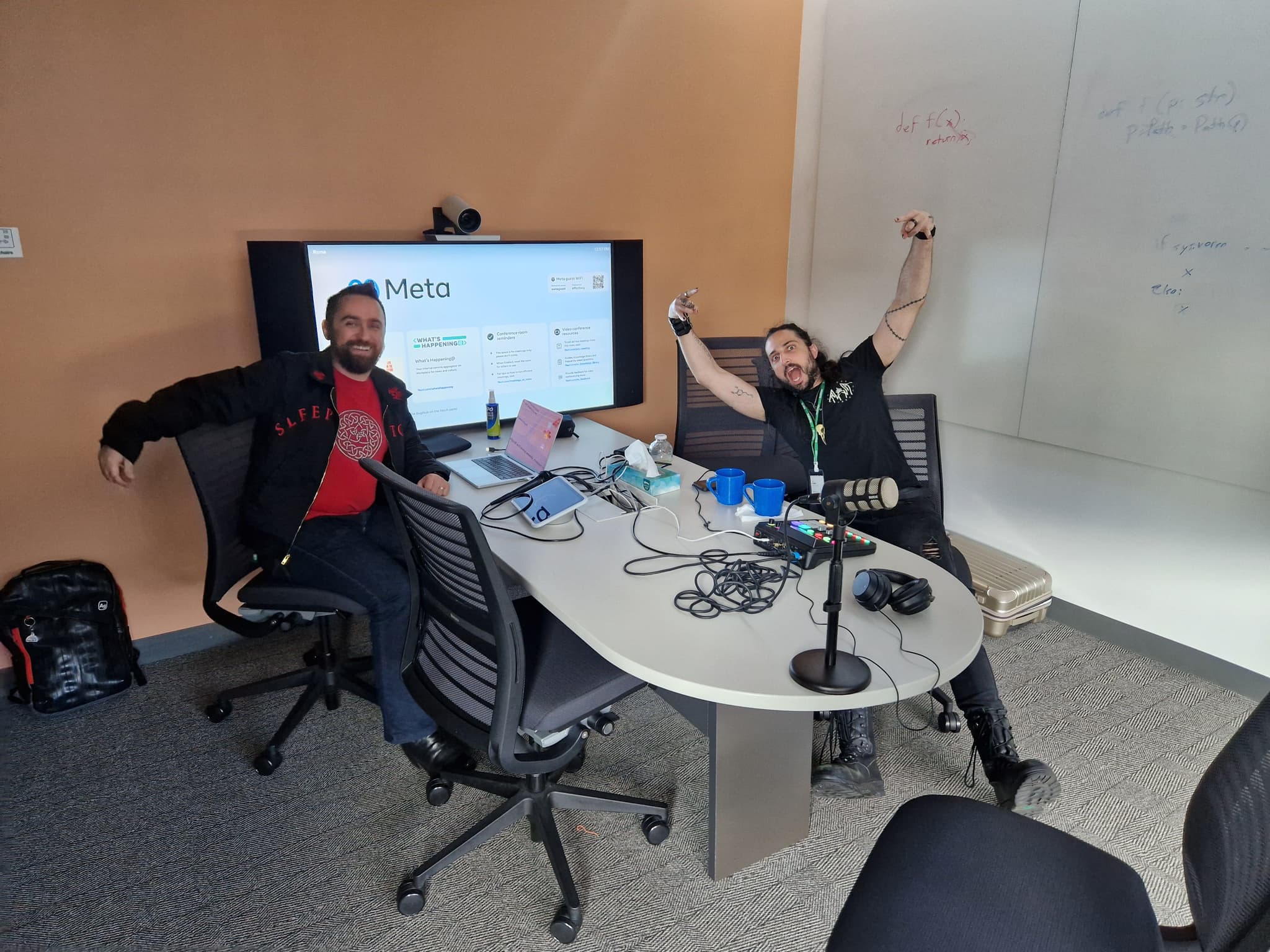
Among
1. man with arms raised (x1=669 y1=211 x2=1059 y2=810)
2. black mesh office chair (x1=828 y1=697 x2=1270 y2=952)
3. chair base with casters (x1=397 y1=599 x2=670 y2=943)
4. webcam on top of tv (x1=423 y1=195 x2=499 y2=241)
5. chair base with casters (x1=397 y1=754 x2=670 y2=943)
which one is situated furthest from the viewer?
webcam on top of tv (x1=423 y1=195 x2=499 y2=241)

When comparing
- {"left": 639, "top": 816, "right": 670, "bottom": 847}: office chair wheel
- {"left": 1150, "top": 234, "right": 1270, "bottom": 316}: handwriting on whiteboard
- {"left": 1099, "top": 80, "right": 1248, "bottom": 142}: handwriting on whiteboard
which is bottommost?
{"left": 639, "top": 816, "right": 670, "bottom": 847}: office chair wheel

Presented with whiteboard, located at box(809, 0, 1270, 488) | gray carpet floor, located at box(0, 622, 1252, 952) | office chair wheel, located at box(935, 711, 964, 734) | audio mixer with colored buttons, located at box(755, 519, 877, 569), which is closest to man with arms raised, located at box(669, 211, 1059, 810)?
office chair wheel, located at box(935, 711, 964, 734)

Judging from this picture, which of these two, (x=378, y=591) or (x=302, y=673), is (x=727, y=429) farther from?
(x=302, y=673)

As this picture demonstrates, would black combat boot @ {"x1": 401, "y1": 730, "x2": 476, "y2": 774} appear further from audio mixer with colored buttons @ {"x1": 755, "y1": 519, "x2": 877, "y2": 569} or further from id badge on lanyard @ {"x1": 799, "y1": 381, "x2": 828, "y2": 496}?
id badge on lanyard @ {"x1": 799, "y1": 381, "x2": 828, "y2": 496}

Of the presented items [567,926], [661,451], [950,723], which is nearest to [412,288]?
[661,451]

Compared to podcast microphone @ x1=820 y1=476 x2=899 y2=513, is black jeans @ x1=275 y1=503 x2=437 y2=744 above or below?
below

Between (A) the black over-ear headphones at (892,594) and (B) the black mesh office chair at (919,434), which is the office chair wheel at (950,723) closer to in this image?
(B) the black mesh office chair at (919,434)

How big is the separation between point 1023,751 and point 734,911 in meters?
1.08

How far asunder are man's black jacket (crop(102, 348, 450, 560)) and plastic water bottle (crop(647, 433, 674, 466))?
0.67m

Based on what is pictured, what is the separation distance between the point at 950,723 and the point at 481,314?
2.20 metres

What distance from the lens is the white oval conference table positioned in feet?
4.45

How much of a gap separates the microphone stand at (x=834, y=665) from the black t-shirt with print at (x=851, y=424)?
4.17ft

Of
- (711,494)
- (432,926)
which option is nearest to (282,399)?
(711,494)

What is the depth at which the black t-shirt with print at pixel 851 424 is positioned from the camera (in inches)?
101
